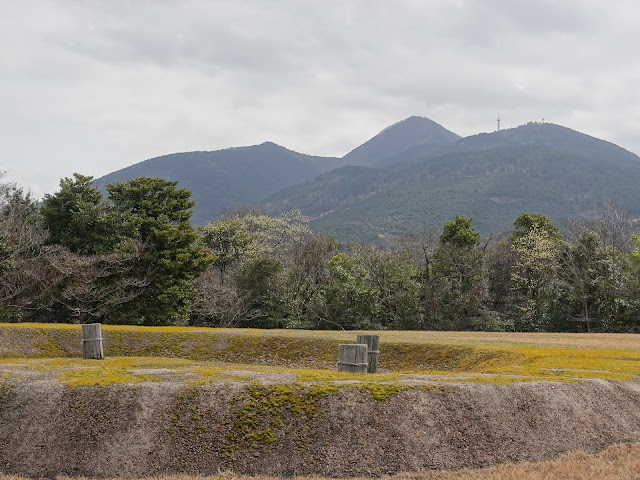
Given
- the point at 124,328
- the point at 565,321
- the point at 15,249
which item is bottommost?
the point at 565,321

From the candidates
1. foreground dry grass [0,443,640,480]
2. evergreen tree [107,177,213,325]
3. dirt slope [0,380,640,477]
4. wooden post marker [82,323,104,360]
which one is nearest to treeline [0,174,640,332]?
evergreen tree [107,177,213,325]

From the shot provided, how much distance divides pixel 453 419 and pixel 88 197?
102ft

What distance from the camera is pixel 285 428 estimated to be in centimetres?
1051

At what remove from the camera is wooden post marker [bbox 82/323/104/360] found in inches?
769

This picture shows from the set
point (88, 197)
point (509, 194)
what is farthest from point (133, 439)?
point (509, 194)

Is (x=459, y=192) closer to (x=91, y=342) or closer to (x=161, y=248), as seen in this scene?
(x=161, y=248)

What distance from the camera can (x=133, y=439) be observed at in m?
10.3

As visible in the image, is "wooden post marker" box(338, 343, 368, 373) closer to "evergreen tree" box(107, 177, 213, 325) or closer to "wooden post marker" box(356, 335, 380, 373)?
"wooden post marker" box(356, 335, 380, 373)

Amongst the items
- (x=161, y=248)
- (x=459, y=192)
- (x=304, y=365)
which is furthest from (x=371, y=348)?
(x=459, y=192)

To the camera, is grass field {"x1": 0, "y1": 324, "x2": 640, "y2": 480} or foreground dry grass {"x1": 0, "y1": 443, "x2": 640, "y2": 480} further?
grass field {"x1": 0, "y1": 324, "x2": 640, "y2": 480}

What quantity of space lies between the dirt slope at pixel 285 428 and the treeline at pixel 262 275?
22884mm

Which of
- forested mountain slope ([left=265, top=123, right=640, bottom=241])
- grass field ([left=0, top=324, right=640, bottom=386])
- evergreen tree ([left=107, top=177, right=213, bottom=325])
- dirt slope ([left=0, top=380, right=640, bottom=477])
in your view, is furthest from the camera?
forested mountain slope ([left=265, top=123, right=640, bottom=241])

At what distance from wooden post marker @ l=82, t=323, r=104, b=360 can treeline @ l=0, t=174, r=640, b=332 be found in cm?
1369

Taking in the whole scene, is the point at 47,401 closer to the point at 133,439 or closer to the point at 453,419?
the point at 133,439
